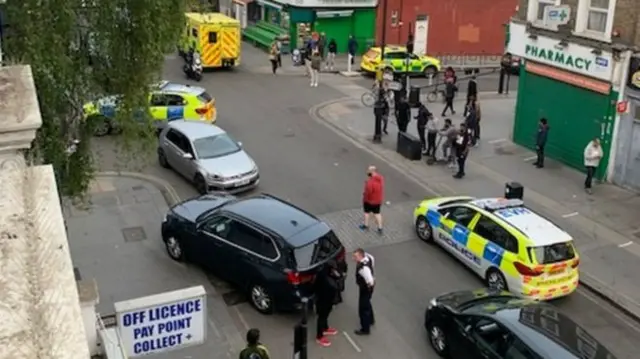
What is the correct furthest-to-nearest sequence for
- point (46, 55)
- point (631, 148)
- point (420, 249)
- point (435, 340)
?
point (631, 148), point (420, 249), point (435, 340), point (46, 55)

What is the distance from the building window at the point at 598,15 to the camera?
2033cm

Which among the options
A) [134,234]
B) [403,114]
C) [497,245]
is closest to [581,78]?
[403,114]

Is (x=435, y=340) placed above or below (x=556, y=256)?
below

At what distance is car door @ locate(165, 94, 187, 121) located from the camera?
2331 centimetres

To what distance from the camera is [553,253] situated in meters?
13.6

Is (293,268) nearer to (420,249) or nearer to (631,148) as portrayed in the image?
(420,249)

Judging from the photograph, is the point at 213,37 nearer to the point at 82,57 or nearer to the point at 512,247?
the point at 512,247

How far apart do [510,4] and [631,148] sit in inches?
803

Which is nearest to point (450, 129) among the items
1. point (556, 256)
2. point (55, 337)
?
point (556, 256)

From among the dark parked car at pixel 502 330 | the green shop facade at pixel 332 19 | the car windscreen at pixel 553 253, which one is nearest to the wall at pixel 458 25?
the green shop facade at pixel 332 19

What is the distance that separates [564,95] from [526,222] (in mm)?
9038

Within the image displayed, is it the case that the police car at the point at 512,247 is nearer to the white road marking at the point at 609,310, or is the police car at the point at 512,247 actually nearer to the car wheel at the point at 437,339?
the white road marking at the point at 609,310

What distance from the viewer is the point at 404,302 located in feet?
46.0

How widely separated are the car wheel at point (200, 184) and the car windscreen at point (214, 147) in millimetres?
541
